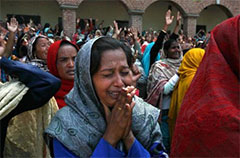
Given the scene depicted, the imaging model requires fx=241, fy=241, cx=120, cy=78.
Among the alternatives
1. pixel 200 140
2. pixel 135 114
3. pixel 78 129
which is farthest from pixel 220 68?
pixel 78 129

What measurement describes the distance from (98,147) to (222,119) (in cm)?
55

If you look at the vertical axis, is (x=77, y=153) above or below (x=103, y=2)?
below

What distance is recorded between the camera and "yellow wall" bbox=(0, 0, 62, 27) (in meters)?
13.1

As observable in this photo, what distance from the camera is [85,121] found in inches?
46.7

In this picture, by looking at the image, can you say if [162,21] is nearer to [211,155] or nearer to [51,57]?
[51,57]

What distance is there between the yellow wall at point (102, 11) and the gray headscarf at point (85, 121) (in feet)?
45.0

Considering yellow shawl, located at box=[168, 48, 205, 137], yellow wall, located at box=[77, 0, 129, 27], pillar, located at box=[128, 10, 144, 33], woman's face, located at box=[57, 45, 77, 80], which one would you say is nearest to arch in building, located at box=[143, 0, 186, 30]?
yellow wall, located at box=[77, 0, 129, 27]

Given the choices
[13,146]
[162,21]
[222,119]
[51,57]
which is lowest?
[13,146]

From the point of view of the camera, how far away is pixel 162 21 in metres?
16.2

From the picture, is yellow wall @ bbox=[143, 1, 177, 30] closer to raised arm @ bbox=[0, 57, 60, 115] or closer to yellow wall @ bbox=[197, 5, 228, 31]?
yellow wall @ bbox=[197, 5, 228, 31]

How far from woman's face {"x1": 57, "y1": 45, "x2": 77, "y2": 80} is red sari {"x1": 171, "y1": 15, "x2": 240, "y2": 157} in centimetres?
121

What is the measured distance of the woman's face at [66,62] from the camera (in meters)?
2.02

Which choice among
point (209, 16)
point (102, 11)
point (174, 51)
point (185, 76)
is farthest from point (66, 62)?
point (209, 16)

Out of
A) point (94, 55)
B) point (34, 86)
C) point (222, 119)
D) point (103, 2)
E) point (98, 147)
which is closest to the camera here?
point (222, 119)
